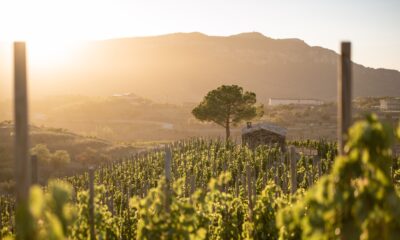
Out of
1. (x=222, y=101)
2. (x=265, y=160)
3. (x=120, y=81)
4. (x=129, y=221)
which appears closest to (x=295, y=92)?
A: (x=120, y=81)

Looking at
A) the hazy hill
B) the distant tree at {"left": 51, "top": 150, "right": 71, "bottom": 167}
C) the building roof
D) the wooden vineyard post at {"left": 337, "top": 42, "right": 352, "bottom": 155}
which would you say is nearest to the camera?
the wooden vineyard post at {"left": 337, "top": 42, "right": 352, "bottom": 155}

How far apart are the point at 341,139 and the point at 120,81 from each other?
149711 mm

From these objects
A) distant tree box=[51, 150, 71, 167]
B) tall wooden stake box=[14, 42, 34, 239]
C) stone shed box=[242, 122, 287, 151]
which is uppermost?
tall wooden stake box=[14, 42, 34, 239]

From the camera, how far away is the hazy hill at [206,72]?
14425cm

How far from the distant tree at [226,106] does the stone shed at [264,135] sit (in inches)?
93.3

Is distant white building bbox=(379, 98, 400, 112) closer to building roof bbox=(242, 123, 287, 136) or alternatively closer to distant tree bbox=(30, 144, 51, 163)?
building roof bbox=(242, 123, 287, 136)

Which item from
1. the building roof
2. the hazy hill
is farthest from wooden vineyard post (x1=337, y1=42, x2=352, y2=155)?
the hazy hill

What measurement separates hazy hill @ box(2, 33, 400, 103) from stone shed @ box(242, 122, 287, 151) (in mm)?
98359

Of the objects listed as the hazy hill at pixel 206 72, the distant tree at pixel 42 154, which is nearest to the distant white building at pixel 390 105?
the distant tree at pixel 42 154

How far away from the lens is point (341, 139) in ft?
14.8

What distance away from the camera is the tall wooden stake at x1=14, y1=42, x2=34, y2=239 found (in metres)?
3.84

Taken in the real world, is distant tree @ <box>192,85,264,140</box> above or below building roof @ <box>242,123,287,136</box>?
above

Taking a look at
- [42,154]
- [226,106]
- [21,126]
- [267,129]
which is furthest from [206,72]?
[21,126]

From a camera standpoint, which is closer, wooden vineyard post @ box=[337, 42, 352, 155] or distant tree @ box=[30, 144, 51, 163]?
wooden vineyard post @ box=[337, 42, 352, 155]
